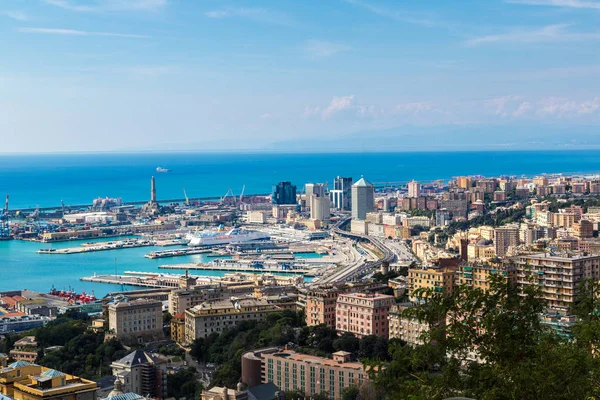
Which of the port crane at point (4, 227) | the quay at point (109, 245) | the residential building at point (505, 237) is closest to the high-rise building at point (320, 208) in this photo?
the quay at point (109, 245)

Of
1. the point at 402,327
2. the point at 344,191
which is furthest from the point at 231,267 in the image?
the point at 344,191

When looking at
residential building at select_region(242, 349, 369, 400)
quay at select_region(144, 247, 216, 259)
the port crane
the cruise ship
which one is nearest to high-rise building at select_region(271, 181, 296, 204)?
the cruise ship

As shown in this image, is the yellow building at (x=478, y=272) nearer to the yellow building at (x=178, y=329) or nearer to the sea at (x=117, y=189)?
the yellow building at (x=178, y=329)

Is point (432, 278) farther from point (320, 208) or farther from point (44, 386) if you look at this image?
point (320, 208)

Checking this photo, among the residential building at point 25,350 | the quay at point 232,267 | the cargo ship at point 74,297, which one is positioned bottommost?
the quay at point 232,267

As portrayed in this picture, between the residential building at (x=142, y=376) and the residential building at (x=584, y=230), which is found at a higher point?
the residential building at (x=584, y=230)

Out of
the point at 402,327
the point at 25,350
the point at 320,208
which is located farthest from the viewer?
the point at 320,208
